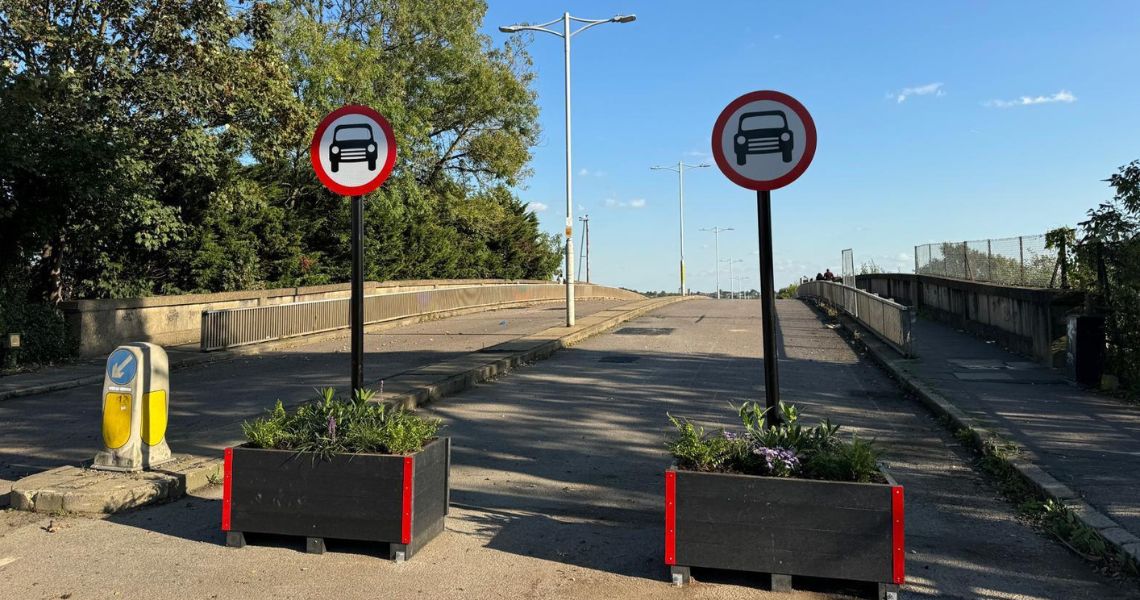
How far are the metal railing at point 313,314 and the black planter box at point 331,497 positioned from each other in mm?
11987

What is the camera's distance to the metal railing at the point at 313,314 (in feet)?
52.1

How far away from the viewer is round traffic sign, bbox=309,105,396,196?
5.50m

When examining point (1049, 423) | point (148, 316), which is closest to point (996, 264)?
point (1049, 423)

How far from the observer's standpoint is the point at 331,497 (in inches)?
181

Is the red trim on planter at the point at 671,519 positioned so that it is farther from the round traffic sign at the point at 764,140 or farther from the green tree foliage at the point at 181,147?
the green tree foliage at the point at 181,147

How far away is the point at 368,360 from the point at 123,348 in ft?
28.4

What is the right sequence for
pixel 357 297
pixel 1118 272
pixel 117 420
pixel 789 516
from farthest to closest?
pixel 1118 272 → pixel 117 420 → pixel 357 297 → pixel 789 516

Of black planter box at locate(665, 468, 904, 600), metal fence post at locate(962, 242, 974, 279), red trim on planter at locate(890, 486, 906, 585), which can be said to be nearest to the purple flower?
black planter box at locate(665, 468, 904, 600)

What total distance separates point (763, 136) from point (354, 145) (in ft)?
8.98

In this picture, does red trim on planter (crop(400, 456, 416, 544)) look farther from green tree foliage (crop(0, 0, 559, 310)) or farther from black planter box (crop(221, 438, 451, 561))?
green tree foliage (crop(0, 0, 559, 310))

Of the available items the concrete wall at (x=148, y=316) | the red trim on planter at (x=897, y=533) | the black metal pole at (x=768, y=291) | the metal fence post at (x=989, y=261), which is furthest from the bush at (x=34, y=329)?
the metal fence post at (x=989, y=261)

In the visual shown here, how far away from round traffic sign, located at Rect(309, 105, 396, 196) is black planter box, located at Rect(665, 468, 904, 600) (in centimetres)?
293

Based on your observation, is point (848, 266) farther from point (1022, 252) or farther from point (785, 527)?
point (785, 527)

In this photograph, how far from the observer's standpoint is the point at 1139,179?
395 inches
